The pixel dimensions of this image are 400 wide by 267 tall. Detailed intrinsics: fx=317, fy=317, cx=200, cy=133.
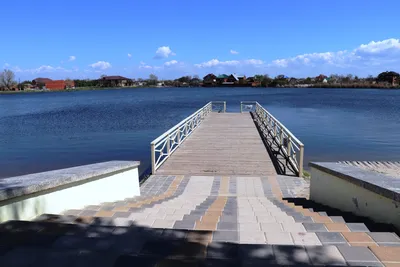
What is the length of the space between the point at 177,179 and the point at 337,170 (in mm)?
4483

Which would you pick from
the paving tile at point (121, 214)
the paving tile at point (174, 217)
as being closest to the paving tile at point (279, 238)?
the paving tile at point (174, 217)

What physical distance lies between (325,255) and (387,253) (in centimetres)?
42

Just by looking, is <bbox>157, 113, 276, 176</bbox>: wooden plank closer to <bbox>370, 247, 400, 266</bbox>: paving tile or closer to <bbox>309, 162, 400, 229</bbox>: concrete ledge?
<bbox>309, 162, 400, 229</bbox>: concrete ledge

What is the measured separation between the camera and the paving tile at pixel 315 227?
283cm

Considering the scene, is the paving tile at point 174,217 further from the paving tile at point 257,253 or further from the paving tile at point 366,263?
the paving tile at point 366,263

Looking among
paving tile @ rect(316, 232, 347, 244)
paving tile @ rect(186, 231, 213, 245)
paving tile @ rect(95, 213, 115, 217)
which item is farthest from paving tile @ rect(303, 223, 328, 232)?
paving tile @ rect(95, 213, 115, 217)

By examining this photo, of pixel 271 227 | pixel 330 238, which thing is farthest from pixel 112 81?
pixel 330 238

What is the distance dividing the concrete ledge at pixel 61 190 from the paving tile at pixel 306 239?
8.32 ft

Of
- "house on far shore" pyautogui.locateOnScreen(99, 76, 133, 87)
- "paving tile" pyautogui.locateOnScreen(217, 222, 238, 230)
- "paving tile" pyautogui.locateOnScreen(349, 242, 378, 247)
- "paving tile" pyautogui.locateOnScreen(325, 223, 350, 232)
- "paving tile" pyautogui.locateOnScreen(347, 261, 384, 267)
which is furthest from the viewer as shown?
"house on far shore" pyautogui.locateOnScreen(99, 76, 133, 87)

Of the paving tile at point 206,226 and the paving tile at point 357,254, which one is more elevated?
the paving tile at point 357,254

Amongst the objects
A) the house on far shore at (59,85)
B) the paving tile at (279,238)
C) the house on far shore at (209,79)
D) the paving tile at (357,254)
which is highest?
the house on far shore at (209,79)

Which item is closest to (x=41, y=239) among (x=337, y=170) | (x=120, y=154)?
(x=337, y=170)

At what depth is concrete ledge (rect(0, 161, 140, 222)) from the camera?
301cm

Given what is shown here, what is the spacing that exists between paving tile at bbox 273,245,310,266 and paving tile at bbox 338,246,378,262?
0.26m
